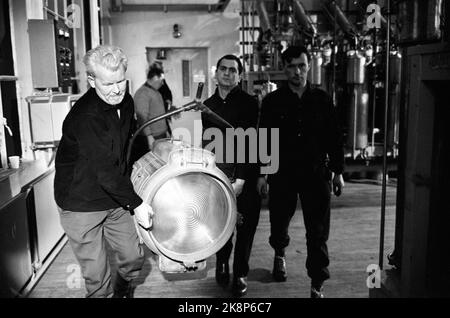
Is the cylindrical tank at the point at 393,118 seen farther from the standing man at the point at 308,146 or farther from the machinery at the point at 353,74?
the standing man at the point at 308,146

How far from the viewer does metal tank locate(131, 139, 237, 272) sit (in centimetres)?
153

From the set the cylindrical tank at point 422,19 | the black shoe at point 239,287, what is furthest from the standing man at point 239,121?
the cylindrical tank at point 422,19

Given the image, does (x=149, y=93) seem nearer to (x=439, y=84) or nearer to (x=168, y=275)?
(x=168, y=275)

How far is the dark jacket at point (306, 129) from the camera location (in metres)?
2.50

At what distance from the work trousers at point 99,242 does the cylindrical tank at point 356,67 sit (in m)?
4.09

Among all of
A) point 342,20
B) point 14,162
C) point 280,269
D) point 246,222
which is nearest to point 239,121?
point 246,222

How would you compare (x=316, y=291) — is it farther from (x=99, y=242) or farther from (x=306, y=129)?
(x=99, y=242)

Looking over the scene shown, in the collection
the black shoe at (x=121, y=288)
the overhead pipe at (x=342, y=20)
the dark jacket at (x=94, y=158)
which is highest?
the overhead pipe at (x=342, y=20)

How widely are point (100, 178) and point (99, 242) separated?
47 centimetres

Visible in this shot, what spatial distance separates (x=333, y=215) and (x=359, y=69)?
→ 2.00 metres

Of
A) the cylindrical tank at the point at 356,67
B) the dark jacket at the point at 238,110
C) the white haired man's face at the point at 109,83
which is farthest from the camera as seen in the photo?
the cylindrical tank at the point at 356,67

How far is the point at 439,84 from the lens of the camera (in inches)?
66.7

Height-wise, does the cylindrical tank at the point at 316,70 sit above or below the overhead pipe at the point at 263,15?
below

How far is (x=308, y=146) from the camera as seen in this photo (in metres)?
2.50
